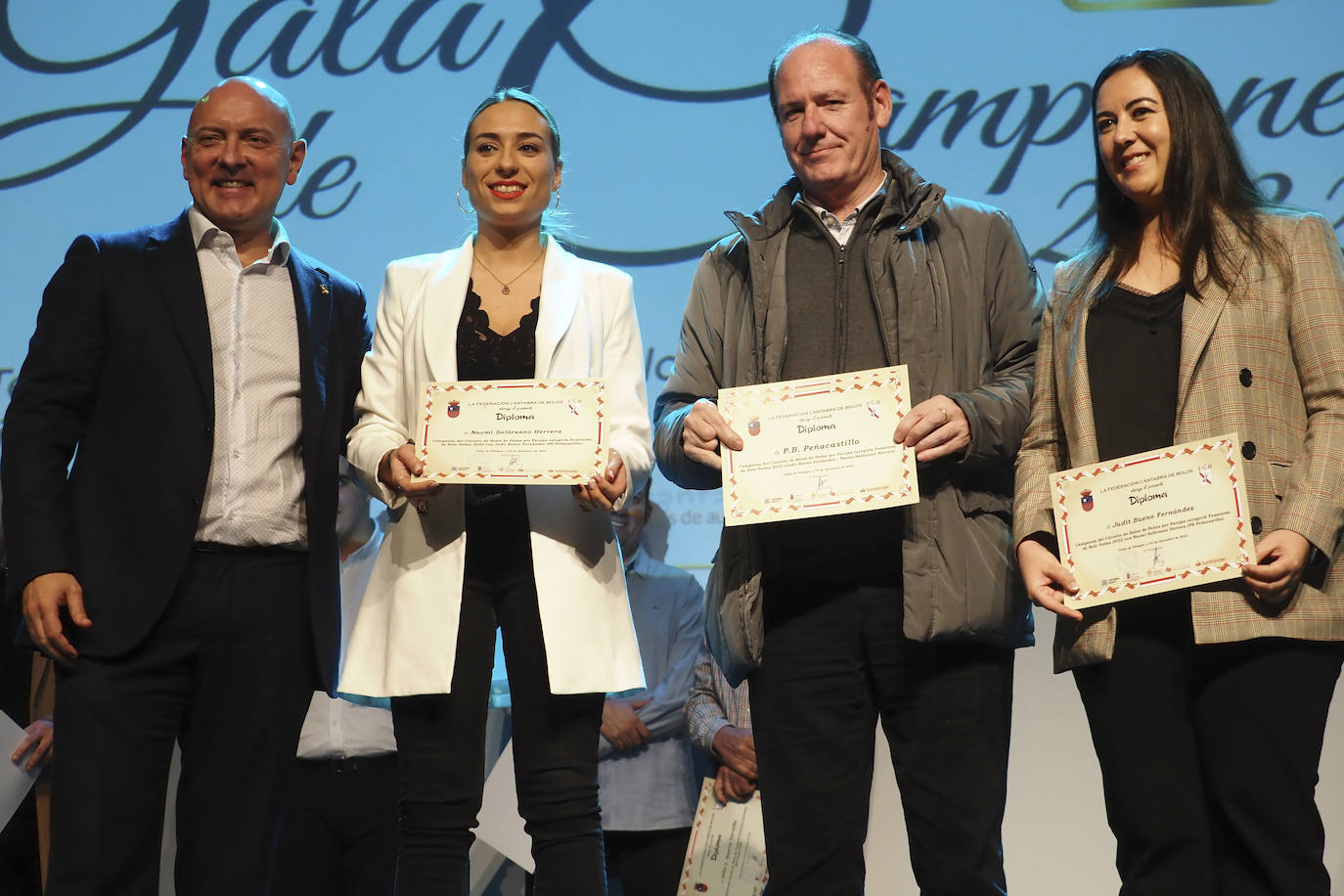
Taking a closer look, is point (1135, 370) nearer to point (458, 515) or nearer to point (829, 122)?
point (829, 122)

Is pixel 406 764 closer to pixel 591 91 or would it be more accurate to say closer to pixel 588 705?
pixel 588 705

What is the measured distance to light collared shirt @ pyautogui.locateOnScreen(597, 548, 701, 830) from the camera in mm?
3457

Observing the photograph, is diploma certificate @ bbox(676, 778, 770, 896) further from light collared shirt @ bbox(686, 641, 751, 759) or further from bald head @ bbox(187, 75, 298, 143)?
bald head @ bbox(187, 75, 298, 143)

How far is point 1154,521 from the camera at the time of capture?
1843 mm

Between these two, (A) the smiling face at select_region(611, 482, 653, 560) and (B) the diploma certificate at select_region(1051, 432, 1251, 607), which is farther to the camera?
(A) the smiling face at select_region(611, 482, 653, 560)

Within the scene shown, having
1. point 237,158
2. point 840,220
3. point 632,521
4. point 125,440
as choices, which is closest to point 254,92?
point 237,158

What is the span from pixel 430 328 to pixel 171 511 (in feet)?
1.81

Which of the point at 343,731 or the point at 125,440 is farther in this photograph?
the point at 343,731

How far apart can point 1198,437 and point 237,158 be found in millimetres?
1807

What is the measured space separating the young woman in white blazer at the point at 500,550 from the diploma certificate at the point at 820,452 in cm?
25

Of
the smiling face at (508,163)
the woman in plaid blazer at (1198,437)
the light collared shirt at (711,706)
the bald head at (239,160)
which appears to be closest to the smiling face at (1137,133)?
the woman in plaid blazer at (1198,437)

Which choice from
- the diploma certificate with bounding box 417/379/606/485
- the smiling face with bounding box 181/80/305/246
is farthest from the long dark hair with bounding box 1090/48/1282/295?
the smiling face with bounding box 181/80/305/246

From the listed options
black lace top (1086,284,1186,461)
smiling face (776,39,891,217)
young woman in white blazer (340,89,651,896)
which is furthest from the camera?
smiling face (776,39,891,217)

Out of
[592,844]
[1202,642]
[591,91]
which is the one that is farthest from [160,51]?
[1202,642]
